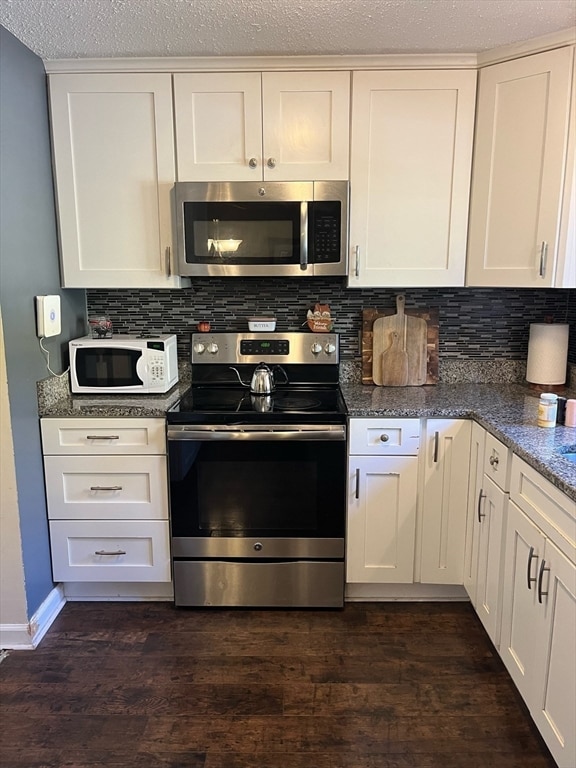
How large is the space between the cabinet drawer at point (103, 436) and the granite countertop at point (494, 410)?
0.82 metres

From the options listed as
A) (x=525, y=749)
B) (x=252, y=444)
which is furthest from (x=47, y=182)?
(x=525, y=749)

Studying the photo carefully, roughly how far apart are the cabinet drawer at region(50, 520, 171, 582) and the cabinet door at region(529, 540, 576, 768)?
1.45 meters

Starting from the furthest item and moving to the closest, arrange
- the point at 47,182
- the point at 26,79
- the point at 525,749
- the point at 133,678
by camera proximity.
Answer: the point at 47,182 < the point at 26,79 < the point at 133,678 < the point at 525,749

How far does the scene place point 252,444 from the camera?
2184mm

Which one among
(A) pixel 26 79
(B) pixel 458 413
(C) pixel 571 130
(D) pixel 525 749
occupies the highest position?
(A) pixel 26 79

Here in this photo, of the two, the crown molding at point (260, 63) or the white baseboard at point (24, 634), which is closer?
the white baseboard at point (24, 634)

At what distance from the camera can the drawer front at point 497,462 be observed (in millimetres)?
1841

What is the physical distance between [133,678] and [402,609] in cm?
113

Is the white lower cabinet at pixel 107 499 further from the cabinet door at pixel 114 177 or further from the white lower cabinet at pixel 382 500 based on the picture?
the white lower cabinet at pixel 382 500

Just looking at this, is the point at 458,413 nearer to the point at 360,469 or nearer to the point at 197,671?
the point at 360,469

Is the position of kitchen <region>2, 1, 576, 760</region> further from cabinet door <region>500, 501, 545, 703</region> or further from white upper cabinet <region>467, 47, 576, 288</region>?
cabinet door <region>500, 501, 545, 703</region>

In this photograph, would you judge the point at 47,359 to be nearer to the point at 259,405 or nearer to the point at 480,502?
the point at 259,405

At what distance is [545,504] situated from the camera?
1.54m

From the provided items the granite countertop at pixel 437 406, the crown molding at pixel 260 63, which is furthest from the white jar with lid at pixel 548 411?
the crown molding at pixel 260 63
